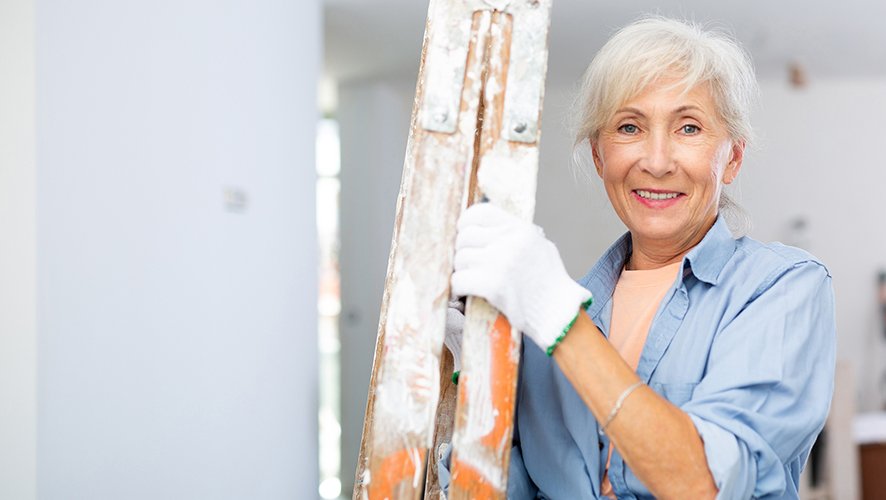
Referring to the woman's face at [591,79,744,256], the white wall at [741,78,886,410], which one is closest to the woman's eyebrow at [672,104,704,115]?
the woman's face at [591,79,744,256]

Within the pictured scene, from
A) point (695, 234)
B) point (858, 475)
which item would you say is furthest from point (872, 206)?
point (695, 234)

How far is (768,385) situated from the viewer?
0.97 metres

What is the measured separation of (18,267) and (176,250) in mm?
609

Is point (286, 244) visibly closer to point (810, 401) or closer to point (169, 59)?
point (169, 59)

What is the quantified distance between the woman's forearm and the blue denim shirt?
0.03 meters

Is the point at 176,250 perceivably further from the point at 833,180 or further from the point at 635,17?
the point at 833,180

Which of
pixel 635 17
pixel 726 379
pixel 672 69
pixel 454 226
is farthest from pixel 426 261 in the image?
pixel 635 17

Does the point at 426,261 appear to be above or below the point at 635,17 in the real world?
below

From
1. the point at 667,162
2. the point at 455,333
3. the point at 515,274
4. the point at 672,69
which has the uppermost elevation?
the point at 672,69

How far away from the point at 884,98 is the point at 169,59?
4817 mm

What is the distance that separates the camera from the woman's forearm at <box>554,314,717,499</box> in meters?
0.90

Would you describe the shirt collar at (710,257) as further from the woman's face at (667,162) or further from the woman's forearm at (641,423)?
the woman's forearm at (641,423)

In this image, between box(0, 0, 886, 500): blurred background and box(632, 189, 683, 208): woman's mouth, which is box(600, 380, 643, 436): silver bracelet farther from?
box(0, 0, 886, 500): blurred background

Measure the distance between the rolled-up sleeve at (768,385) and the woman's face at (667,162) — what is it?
198 mm
